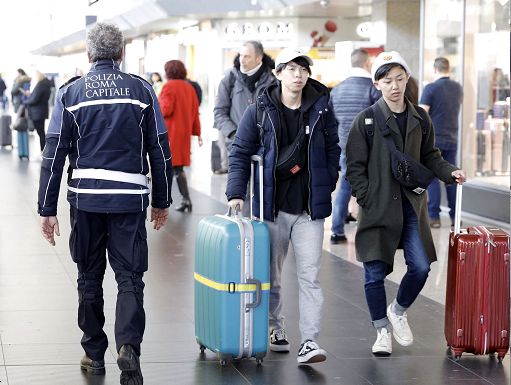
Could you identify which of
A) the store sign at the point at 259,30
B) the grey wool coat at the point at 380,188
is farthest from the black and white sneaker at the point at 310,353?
the store sign at the point at 259,30

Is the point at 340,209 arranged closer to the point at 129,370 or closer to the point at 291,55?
the point at 291,55

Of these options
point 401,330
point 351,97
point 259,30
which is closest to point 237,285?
point 401,330

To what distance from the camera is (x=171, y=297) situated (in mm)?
8461

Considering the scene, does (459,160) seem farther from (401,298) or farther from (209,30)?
(209,30)

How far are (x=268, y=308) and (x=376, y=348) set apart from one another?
A: 0.80 m

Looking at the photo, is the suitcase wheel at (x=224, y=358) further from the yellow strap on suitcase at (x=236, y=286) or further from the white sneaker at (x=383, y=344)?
the white sneaker at (x=383, y=344)

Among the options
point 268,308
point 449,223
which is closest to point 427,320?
point 268,308

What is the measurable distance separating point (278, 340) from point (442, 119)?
22.1ft

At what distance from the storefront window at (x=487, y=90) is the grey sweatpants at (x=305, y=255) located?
794 cm

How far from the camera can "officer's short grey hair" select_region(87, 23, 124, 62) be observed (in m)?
5.90

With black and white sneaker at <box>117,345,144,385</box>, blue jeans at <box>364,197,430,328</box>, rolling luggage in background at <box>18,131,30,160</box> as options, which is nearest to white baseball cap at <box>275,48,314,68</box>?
blue jeans at <box>364,197,430,328</box>

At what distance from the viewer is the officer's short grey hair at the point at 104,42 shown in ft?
19.4

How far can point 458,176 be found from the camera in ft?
21.7

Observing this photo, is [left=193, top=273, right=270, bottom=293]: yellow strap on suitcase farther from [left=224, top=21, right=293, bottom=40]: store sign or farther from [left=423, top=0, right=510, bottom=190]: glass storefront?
[left=224, top=21, right=293, bottom=40]: store sign
